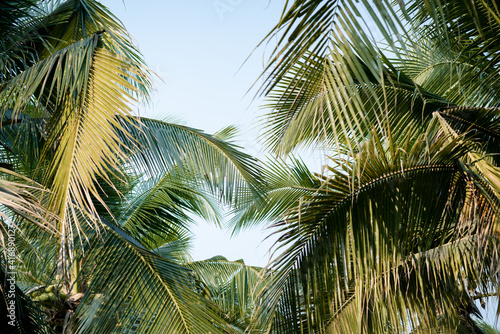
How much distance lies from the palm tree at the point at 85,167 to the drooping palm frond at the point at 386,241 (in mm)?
733

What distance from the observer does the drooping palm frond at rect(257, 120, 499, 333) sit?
9.43 ft

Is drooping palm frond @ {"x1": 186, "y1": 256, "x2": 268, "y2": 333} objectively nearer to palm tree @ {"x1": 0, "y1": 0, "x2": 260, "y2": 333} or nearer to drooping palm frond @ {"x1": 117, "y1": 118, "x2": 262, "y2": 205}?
palm tree @ {"x1": 0, "y1": 0, "x2": 260, "y2": 333}

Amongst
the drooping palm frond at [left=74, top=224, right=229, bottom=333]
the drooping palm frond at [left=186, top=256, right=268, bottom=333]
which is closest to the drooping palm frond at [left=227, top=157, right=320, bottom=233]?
the drooping palm frond at [left=186, top=256, right=268, bottom=333]

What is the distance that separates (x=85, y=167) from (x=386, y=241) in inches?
68.2

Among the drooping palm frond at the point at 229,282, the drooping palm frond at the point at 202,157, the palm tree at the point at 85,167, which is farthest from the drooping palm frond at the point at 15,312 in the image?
the drooping palm frond at the point at 229,282

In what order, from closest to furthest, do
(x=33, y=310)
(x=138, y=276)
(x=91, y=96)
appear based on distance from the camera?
(x=91, y=96)
(x=138, y=276)
(x=33, y=310)

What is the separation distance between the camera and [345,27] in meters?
1.43

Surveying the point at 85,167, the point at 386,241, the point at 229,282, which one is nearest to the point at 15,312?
the point at 85,167

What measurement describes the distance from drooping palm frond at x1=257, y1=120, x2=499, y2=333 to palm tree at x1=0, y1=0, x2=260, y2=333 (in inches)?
28.9

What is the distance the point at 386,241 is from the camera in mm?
2873

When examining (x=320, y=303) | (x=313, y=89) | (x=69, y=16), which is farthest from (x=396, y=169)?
(x=69, y=16)

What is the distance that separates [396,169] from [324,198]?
0.47 m

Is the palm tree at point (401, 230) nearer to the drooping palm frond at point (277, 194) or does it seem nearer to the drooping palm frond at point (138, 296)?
the drooping palm frond at point (138, 296)

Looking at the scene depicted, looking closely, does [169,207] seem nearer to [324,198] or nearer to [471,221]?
[324,198]
